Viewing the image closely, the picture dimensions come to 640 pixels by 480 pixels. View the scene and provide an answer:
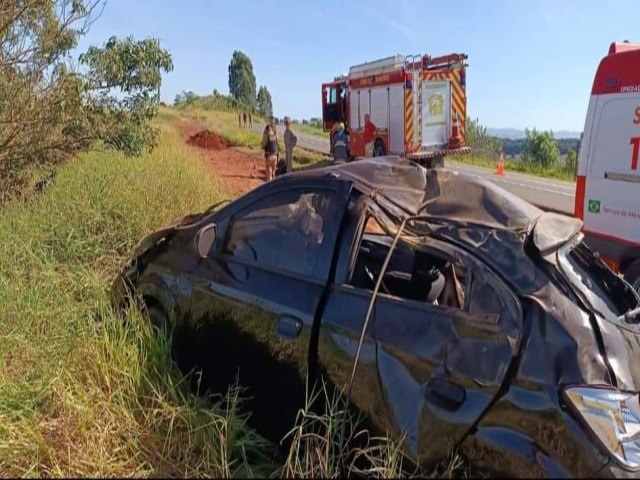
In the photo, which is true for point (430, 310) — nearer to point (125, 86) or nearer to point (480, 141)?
point (125, 86)

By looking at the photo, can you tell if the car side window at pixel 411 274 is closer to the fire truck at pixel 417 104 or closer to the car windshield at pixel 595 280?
the car windshield at pixel 595 280

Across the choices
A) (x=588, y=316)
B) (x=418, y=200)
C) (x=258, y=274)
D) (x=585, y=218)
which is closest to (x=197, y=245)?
(x=258, y=274)

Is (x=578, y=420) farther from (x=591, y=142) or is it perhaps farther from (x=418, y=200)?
(x=591, y=142)

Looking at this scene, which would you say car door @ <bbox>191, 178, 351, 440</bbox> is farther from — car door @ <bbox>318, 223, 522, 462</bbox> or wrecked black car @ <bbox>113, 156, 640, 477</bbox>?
car door @ <bbox>318, 223, 522, 462</bbox>

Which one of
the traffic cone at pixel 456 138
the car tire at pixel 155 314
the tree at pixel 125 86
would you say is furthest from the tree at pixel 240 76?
the car tire at pixel 155 314

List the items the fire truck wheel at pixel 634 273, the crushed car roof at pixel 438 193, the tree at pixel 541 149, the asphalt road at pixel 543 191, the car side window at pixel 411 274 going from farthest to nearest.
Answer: the tree at pixel 541 149, the asphalt road at pixel 543 191, the fire truck wheel at pixel 634 273, the car side window at pixel 411 274, the crushed car roof at pixel 438 193

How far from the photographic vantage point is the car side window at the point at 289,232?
2.88 metres

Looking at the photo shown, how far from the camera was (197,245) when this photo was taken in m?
3.29

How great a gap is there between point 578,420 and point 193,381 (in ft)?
7.04

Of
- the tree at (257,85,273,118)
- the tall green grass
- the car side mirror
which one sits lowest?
the tall green grass

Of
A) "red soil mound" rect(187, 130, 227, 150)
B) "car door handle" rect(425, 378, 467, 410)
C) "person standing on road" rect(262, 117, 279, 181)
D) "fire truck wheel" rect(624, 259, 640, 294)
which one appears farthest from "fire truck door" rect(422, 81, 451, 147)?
"car door handle" rect(425, 378, 467, 410)

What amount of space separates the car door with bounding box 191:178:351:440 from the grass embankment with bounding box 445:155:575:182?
763 inches

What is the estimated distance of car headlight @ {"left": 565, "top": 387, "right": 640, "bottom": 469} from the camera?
1898 mm

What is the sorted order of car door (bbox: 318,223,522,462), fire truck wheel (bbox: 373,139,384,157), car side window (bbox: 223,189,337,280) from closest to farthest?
car door (bbox: 318,223,522,462) < car side window (bbox: 223,189,337,280) < fire truck wheel (bbox: 373,139,384,157)
